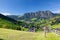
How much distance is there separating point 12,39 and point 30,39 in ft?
9.87

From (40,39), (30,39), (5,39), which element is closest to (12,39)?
(5,39)

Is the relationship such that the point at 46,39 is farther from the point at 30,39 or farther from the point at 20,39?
the point at 20,39

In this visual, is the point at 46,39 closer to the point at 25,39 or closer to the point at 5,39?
the point at 25,39

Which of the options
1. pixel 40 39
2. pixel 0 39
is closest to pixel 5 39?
pixel 0 39

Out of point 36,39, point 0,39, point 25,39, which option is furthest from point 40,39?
point 0,39

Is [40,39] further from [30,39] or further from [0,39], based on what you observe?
[0,39]

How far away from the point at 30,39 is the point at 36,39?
1.00m

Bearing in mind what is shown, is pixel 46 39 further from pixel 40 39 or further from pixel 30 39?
pixel 30 39

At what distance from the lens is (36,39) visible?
86.1 ft

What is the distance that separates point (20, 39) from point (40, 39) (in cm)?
330

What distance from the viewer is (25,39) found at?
2612 cm

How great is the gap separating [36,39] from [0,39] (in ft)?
19.3

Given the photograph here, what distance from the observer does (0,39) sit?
979 inches

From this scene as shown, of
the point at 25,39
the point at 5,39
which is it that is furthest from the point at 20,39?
the point at 5,39
